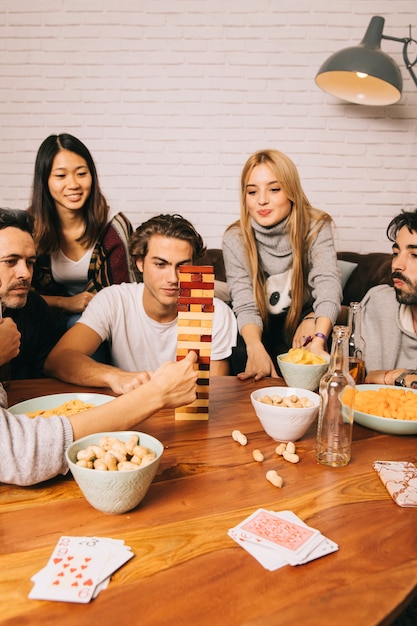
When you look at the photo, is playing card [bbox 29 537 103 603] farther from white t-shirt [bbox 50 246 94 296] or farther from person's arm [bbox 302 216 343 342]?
white t-shirt [bbox 50 246 94 296]

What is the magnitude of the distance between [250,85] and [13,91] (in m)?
1.59

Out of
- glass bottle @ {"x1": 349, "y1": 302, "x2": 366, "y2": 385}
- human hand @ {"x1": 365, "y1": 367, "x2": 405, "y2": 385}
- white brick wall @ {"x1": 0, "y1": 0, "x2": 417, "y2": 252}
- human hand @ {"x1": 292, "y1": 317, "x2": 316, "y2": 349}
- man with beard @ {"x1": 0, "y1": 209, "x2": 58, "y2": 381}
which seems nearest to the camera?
glass bottle @ {"x1": 349, "y1": 302, "x2": 366, "y2": 385}

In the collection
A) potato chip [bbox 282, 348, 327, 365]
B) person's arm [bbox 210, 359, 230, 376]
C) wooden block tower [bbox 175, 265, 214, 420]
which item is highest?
wooden block tower [bbox 175, 265, 214, 420]

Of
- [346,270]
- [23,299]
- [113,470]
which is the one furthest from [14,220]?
[346,270]

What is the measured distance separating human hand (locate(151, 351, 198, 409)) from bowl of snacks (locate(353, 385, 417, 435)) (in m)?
0.42

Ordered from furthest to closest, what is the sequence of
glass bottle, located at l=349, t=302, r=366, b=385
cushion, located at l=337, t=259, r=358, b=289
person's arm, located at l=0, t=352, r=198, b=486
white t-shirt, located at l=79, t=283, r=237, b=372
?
cushion, located at l=337, t=259, r=358, b=289 < white t-shirt, located at l=79, t=283, r=237, b=372 < glass bottle, located at l=349, t=302, r=366, b=385 < person's arm, located at l=0, t=352, r=198, b=486

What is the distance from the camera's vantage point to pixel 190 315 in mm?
1373

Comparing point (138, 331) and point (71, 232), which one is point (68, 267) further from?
point (138, 331)

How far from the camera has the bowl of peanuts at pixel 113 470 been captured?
0.90m

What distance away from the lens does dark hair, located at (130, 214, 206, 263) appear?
2111 mm

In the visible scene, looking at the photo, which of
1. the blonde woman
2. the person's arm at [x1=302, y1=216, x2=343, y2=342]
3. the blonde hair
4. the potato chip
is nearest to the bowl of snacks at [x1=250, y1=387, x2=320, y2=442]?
the potato chip

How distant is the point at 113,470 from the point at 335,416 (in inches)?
20.2

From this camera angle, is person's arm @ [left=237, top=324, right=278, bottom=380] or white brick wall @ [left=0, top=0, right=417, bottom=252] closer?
person's arm @ [left=237, top=324, right=278, bottom=380]

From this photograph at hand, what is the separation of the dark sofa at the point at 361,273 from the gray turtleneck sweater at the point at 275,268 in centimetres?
51
